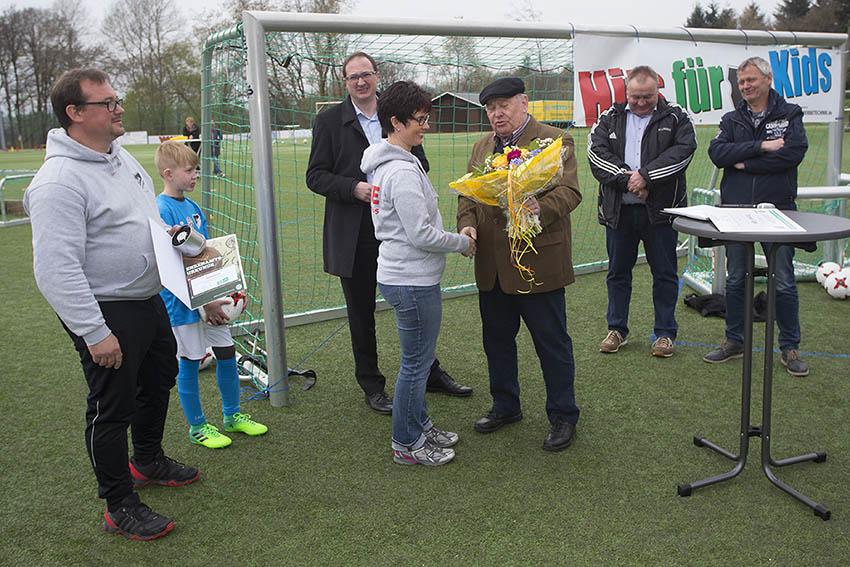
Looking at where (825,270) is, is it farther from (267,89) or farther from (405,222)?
(267,89)

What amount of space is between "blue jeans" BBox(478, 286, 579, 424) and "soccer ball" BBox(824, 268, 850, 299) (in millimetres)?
3344

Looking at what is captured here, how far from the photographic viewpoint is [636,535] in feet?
8.25

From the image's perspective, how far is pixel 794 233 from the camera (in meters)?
2.32

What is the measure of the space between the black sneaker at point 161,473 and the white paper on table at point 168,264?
88 cm

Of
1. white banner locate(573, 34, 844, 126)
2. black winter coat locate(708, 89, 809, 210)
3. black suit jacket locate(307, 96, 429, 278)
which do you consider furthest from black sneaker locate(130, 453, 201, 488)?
white banner locate(573, 34, 844, 126)

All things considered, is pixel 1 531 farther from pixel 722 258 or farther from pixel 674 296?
pixel 722 258

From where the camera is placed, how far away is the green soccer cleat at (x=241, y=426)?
11.4 ft

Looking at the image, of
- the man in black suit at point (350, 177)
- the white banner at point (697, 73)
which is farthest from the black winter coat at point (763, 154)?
the man in black suit at point (350, 177)

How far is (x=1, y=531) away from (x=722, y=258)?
16.6 ft

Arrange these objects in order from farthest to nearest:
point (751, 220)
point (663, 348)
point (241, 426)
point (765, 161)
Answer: point (663, 348) < point (765, 161) < point (241, 426) < point (751, 220)

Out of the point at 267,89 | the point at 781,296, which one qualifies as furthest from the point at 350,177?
the point at 781,296

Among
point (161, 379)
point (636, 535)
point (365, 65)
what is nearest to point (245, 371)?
point (161, 379)

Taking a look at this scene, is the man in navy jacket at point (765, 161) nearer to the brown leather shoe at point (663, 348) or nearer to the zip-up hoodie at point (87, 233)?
the brown leather shoe at point (663, 348)

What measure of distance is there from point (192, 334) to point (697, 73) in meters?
4.20
